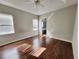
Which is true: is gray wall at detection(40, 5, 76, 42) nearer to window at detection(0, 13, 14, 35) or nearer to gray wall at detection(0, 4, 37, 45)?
gray wall at detection(0, 4, 37, 45)

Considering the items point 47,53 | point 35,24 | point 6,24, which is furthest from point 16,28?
point 47,53

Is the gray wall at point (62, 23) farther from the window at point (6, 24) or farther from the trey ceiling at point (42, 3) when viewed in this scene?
the window at point (6, 24)

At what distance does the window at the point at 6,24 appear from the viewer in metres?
3.16

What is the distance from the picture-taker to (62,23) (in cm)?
400

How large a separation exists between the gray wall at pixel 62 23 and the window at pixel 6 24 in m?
3.52

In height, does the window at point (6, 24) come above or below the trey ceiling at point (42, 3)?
below

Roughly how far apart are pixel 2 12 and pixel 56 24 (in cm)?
419

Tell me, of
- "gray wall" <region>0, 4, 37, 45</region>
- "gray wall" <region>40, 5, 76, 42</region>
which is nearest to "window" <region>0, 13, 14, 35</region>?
"gray wall" <region>0, 4, 37, 45</region>

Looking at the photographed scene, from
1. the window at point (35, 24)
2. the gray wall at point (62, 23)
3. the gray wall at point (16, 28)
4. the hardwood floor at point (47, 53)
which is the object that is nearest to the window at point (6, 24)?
the gray wall at point (16, 28)

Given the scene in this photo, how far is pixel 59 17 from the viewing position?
4.20 m

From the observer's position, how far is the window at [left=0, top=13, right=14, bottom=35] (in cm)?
316

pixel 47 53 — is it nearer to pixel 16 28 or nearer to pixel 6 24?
pixel 16 28

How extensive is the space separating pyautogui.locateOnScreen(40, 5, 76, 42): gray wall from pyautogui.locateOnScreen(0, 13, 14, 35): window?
3.52m

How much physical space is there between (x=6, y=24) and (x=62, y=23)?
168 inches
